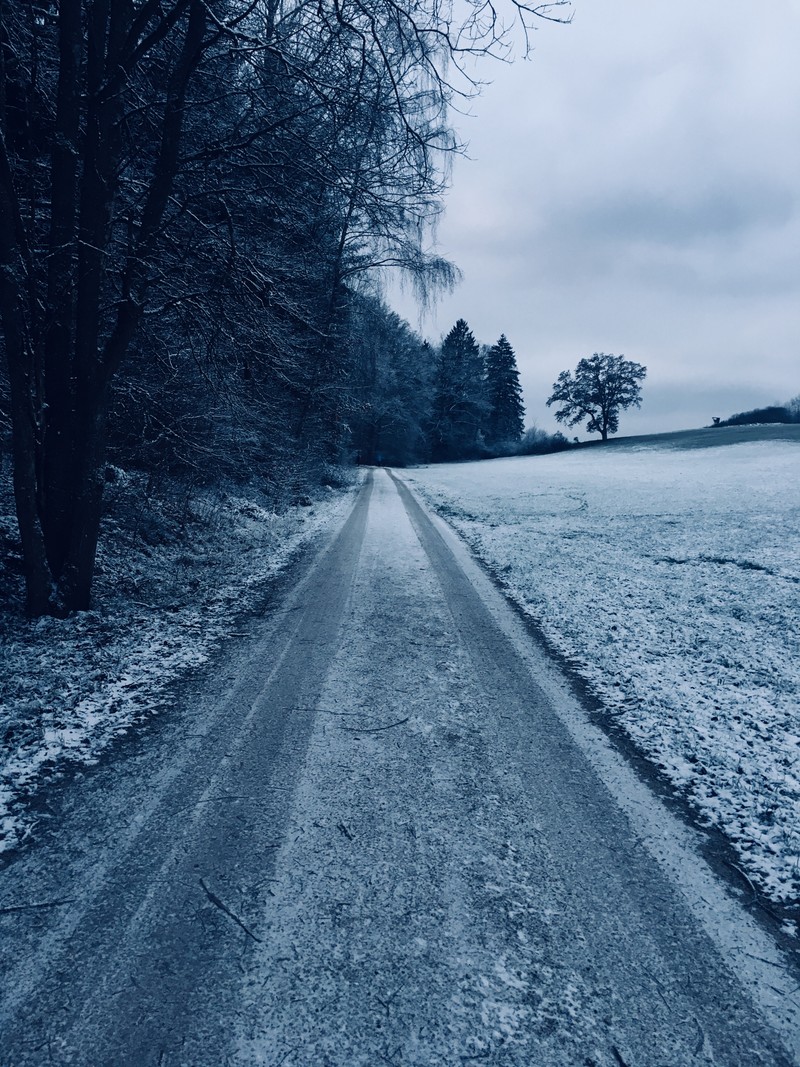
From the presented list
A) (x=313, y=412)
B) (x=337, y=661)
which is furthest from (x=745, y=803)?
(x=313, y=412)

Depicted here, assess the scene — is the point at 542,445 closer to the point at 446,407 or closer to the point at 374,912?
the point at 446,407

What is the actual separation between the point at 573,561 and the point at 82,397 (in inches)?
333

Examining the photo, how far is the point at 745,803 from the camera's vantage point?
317cm

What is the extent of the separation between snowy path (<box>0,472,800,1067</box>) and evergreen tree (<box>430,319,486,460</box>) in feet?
183

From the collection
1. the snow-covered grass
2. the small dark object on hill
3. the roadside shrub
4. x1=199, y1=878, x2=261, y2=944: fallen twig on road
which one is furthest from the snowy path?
the small dark object on hill

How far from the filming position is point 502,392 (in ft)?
224

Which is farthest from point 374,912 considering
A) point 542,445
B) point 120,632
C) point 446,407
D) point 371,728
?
point 542,445

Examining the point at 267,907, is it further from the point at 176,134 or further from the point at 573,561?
the point at 573,561

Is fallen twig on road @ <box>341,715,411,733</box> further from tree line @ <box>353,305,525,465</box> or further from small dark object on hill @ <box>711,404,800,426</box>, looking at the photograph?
small dark object on hill @ <box>711,404,800,426</box>

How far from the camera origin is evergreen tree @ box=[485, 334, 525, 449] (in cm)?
6712

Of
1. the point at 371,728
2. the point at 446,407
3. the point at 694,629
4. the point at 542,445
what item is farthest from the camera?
the point at 542,445

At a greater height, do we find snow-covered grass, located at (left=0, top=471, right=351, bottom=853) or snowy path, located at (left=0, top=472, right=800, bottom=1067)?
snow-covered grass, located at (left=0, top=471, right=351, bottom=853)

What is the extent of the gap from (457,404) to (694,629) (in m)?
54.7

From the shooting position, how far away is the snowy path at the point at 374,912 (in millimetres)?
1835
